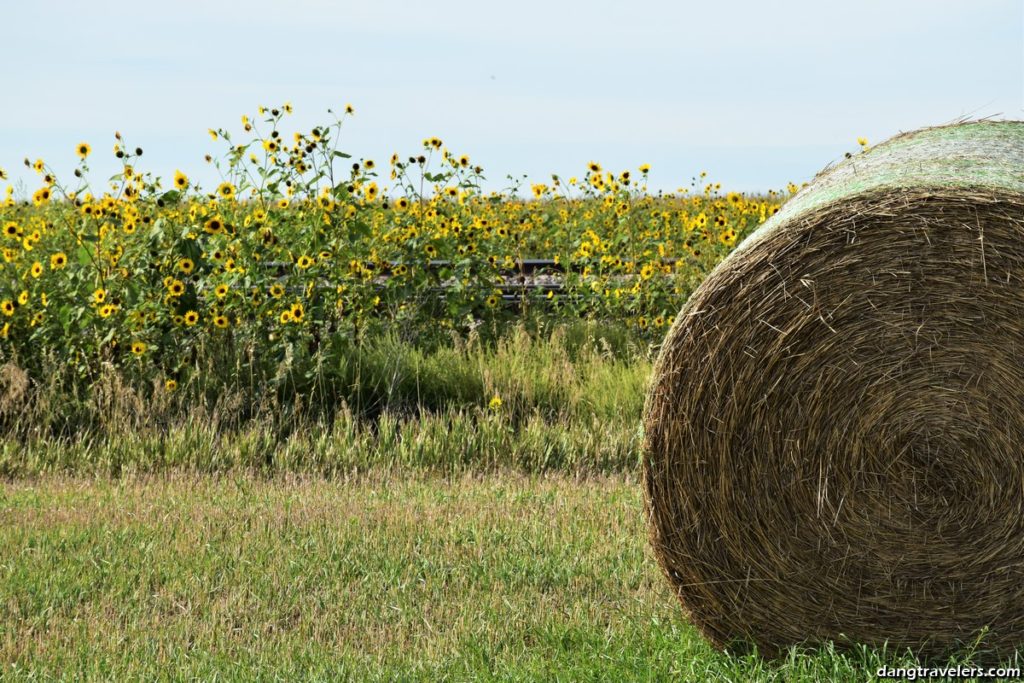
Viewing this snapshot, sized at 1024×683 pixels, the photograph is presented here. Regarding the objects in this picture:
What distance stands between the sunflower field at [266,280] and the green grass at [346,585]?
111 centimetres

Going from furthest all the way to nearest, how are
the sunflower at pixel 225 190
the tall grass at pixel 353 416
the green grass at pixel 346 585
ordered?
the sunflower at pixel 225 190 → the tall grass at pixel 353 416 → the green grass at pixel 346 585

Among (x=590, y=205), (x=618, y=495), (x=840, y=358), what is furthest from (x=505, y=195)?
(x=840, y=358)

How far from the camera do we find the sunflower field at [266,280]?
751 centimetres

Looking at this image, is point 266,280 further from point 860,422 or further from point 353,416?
point 860,422

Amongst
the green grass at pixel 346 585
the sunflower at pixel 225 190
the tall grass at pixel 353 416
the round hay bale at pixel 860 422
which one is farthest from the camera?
the sunflower at pixel 225 190

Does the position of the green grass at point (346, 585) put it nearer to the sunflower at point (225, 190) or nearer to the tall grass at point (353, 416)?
→ the tall grass at point (353, 416)

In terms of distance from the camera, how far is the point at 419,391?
7.77 meters

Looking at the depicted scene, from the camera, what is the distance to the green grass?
4262 millimetres

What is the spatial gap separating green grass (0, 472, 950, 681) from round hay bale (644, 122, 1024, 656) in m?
0.28

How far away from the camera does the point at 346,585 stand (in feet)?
16.6

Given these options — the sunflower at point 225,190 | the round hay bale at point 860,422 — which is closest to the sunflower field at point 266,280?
the sunflower at point 225,190

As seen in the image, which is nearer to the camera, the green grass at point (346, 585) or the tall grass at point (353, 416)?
the green grass at point (346, 585)

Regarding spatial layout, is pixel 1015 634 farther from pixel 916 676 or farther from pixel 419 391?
pixel 419 391

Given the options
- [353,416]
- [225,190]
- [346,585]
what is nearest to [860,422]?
[346,585]
